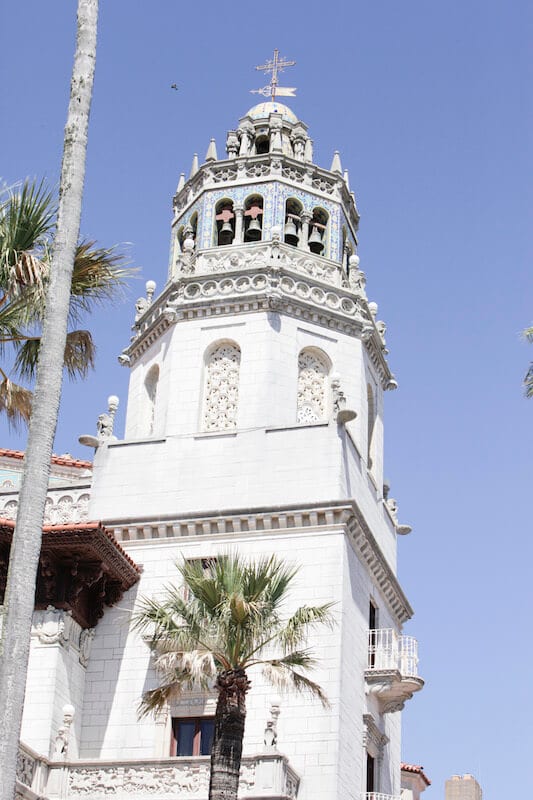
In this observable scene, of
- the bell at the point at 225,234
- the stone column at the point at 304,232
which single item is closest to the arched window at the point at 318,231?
the stone column at the point at 304,232

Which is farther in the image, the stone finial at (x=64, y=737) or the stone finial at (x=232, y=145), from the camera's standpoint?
the stone finial at (x=232, y=145)

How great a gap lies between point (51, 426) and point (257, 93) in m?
20.7

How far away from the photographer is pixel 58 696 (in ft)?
82.2

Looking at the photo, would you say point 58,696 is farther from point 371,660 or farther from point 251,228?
point 251,228

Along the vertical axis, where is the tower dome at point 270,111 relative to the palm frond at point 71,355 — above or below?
above

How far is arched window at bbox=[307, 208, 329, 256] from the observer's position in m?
32.5

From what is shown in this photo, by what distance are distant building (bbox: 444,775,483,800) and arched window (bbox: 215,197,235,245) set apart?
70.1 feet

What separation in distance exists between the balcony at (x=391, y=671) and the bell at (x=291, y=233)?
9477 millimetres

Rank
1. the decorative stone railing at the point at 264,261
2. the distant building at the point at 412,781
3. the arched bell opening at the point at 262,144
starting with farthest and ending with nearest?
the distant building at the point at 412,781, the arched bell opening at the point at 262,144, the decorative stone railing at the point at 264,261

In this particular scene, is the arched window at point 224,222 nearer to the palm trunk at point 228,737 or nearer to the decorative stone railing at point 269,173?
the decorative stone railing at point 269,173

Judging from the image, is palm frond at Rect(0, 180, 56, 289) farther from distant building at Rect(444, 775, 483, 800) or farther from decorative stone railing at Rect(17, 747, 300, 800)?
distant building at Rect(444, 775, 483, 800)

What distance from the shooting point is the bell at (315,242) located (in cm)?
3238

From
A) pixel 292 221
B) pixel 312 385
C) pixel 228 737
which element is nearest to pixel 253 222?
pixel 292 221

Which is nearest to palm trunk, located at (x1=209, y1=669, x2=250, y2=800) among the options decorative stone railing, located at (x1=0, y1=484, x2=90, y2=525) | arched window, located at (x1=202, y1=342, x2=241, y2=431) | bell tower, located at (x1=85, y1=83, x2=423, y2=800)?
bell tower, located at (x1=85, y1=83, x2=423, y2=800)
